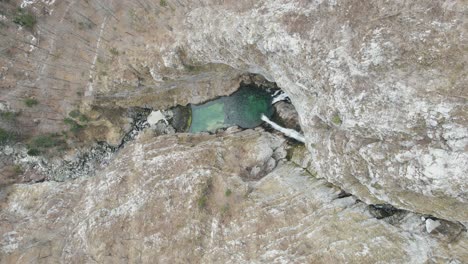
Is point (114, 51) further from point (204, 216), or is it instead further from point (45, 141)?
point (204, 216)

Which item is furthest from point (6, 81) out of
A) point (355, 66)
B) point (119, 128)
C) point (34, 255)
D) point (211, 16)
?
point (355, 66)

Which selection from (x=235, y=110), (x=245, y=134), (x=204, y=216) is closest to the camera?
(x=204, y=216)

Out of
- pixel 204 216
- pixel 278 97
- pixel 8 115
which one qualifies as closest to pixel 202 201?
pixel 204 216

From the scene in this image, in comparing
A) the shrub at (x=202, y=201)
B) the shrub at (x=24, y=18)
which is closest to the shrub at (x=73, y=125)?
the shrub at (x=24, y=18)

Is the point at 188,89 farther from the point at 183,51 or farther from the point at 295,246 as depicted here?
the point at 295,246

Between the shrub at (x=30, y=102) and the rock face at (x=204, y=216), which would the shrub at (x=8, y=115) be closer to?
the shrub at (x=30, y=102)

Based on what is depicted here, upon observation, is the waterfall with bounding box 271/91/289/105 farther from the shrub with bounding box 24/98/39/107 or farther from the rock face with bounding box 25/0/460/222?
the shrub with bounding box 24/98/39/107
